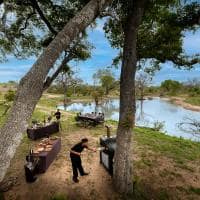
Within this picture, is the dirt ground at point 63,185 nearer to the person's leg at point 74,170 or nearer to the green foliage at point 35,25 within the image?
the person's leg at point 74,170

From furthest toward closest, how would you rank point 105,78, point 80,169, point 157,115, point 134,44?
point 105,78 → point 157,115 → point 80,169 → point 134,44

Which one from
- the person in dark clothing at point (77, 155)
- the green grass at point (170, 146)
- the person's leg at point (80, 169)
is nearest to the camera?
the person in dark clothing at point (77, 155)

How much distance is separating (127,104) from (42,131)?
274 inches

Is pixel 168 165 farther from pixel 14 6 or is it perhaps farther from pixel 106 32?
pixel 14 6

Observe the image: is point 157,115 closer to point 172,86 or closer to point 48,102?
point 48,102

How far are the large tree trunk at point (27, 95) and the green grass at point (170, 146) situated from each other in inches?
347

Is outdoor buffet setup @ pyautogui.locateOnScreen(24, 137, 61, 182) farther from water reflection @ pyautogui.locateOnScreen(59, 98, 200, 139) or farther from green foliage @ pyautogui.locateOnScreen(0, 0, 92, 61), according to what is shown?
water reflection @ pyautogui.locateOnScreen(59, 98, 200, 139)

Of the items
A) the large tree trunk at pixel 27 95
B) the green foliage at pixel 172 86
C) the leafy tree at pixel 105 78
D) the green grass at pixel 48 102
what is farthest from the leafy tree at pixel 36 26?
the green foliage at pixel 172 86

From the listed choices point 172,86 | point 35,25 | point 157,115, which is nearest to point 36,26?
point 35,25

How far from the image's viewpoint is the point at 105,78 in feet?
189

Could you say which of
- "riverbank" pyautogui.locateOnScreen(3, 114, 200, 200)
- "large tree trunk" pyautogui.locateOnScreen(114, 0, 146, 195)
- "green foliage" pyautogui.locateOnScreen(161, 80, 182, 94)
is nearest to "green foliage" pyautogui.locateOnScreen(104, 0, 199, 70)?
"large tree trunk" pyautogui.locateOnScreen(114, 0, 146, 195)

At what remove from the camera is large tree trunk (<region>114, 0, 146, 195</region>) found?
7.91m

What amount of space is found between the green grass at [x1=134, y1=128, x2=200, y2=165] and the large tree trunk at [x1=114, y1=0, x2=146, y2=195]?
3946 mm

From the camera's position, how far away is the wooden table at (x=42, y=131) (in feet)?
44.3
